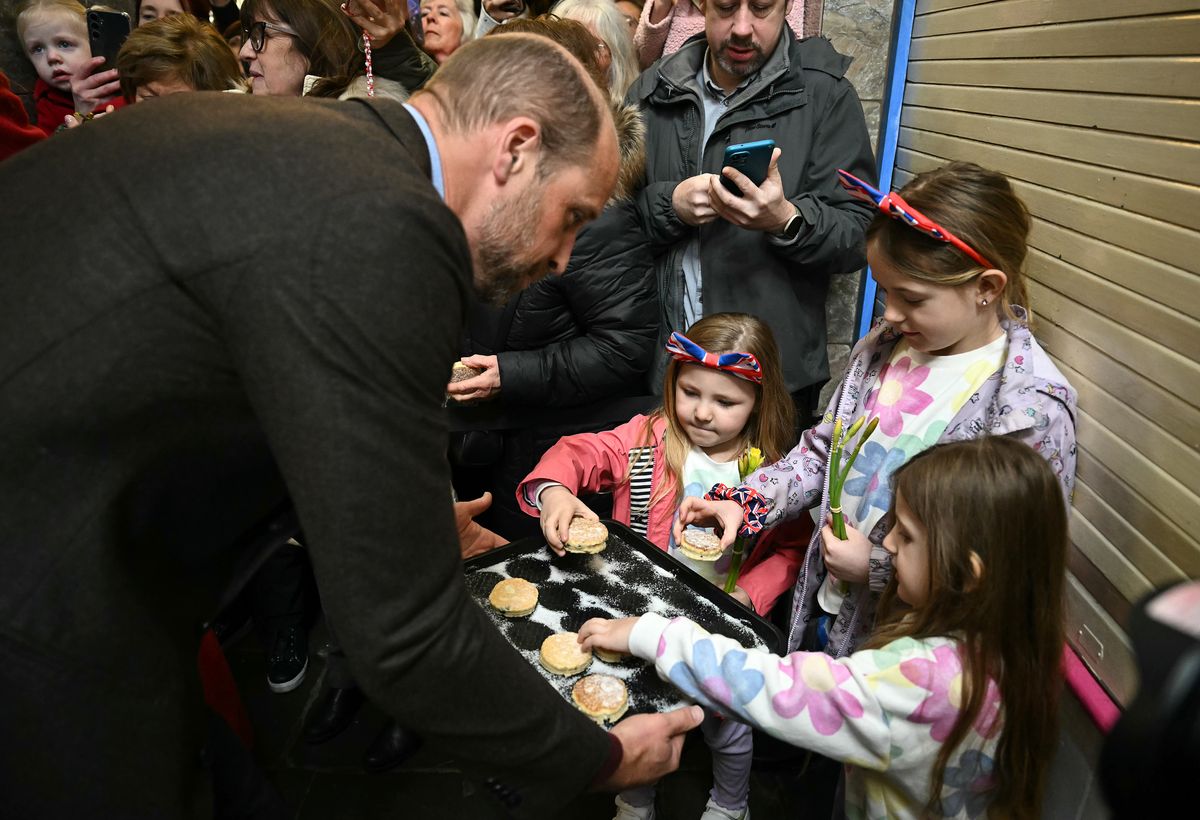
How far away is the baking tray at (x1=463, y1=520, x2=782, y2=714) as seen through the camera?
174cm

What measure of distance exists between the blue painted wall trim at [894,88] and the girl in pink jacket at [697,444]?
1123 mm

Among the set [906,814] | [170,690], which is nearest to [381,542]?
[170,690]

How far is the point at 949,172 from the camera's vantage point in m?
1.96

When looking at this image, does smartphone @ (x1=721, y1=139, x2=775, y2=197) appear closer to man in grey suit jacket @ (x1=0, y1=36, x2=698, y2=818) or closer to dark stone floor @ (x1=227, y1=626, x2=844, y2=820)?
man in grey suit jacket @ (x1=0, y1=36, x2=698, y2=818)

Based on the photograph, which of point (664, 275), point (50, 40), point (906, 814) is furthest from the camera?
point (50, 40)

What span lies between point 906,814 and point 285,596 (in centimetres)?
244

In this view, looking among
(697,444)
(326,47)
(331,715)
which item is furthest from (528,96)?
(331,715)

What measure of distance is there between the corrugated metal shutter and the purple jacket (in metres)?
0.12

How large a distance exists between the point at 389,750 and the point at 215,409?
6.71ft

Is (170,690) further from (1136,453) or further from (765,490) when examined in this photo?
(1136,453)

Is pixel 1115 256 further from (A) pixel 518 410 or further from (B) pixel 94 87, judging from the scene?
(B) pixel 94 87

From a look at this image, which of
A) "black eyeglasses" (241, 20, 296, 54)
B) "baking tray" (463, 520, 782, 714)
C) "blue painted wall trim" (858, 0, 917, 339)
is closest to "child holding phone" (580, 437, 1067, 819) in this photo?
"baking tray" (463, 520, 782, 714)

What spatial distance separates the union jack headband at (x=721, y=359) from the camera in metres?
2.30

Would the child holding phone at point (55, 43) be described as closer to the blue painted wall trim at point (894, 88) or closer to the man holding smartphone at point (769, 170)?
the man holding smartphone at point (769, 170)
